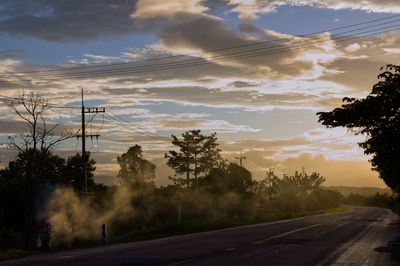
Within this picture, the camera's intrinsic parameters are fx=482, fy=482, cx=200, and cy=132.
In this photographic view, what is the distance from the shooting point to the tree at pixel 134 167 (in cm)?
8944

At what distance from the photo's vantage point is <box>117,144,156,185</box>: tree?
89.4m

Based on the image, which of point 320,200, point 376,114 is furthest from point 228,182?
point 320,200

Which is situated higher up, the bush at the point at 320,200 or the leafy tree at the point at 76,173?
the leafy tree at the point at 76,173

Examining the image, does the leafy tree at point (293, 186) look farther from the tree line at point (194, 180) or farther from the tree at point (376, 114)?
the tree at point (376, 114)

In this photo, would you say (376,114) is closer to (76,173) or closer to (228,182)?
(228,182)

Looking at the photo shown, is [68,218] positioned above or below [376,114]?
below

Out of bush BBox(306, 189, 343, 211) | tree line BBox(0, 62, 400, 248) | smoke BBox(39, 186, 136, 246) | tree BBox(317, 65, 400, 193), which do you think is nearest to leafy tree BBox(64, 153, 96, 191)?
tree line BBox(0, 62, 400, 248)

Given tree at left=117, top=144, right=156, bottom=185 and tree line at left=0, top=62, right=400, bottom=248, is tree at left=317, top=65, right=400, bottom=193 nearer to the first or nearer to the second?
tree line at left=0, top=62, right=400, bottom=248

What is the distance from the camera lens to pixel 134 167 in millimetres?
90688

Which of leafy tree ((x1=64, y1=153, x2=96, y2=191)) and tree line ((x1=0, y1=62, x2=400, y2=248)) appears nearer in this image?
tree line ((x1=0, y1=62, x2=400, y2=248))

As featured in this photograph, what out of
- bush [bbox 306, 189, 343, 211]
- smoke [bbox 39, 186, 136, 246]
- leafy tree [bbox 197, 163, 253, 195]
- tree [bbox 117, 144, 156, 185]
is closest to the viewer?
smoke [bbox 39, 186, 136, 246]

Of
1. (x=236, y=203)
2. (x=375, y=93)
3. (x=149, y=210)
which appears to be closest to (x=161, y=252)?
(x=375, y=93)

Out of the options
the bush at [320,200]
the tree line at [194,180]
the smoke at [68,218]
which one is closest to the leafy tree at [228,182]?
the tree line at [194,180]

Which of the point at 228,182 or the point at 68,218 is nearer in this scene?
the point at 68,218
